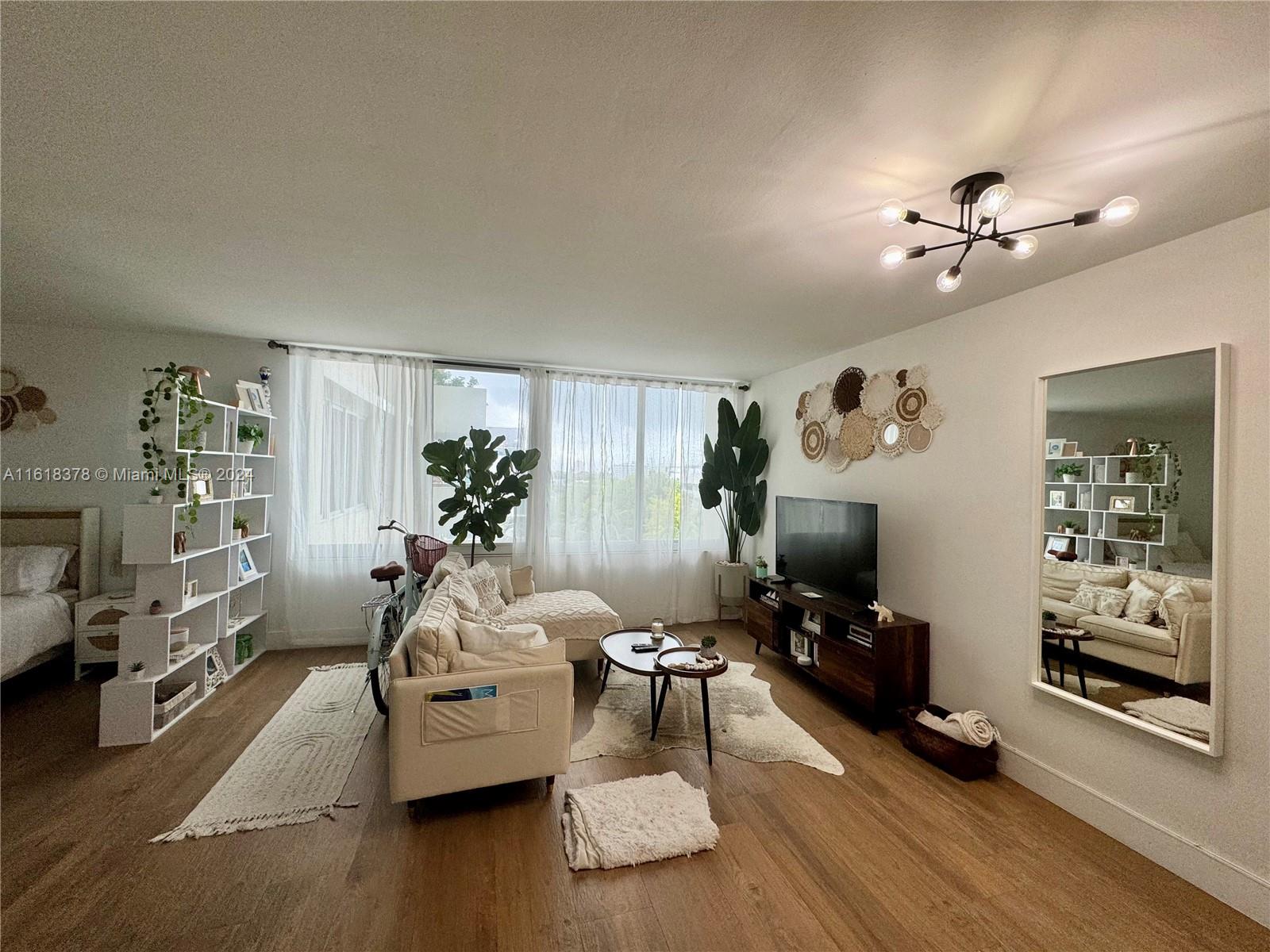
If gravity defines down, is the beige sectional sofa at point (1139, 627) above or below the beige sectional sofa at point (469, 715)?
above

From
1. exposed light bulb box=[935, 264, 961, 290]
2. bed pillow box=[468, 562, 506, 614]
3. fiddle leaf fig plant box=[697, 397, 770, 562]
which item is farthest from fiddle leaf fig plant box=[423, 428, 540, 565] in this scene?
exposed light bulb box=[935, 264, 961, 290]

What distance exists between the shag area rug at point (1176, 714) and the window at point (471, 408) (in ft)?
14.0

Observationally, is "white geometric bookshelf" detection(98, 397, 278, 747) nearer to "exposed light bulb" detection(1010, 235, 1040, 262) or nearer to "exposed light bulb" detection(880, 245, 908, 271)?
"exposed light bulb" detection(880, 245, 908, 271)

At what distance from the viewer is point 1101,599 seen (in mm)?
2158

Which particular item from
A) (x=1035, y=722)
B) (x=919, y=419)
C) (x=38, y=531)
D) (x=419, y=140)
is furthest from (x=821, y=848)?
(x=38, y=531)

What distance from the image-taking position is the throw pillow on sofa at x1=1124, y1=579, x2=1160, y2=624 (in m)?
1.99

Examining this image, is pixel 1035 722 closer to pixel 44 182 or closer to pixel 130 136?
pixel 130 136

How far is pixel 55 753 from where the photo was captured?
245cm

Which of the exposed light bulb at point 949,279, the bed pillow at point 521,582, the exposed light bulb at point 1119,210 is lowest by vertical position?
the bed pillow at point 521,582

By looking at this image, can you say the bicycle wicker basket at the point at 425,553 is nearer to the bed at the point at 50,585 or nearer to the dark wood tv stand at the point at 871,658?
the bed at the point at 50,585

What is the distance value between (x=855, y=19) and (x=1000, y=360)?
7.40 feet

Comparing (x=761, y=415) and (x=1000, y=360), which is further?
(x=761, y=415)

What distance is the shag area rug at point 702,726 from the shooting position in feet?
8.59

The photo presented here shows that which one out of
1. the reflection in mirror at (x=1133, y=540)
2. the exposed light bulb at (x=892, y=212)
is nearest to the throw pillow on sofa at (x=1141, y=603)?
the reflection in mirror at (x=1133, y=540)
